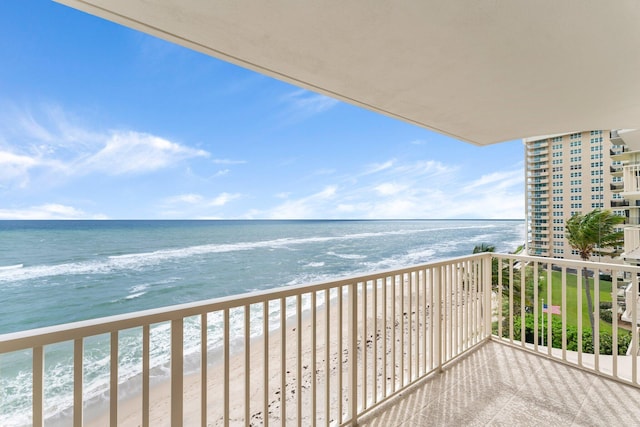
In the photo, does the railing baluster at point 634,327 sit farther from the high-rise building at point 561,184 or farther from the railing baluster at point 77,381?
the high-rise building at point 561,184

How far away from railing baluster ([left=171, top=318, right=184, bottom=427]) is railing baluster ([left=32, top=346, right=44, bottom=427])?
35 centimetres

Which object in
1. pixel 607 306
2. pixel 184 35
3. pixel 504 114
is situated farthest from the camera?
pixel 607 306

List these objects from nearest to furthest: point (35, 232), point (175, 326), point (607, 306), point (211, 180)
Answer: point (175, 326)
point (607, 306)
point (35, 232)
point (211, 180)

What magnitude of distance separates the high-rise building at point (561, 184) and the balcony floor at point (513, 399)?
15.2m

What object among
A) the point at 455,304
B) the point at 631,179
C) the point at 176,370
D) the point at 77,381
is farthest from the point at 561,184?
the point at 77,381

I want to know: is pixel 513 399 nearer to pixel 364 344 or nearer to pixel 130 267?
pixel 364 344

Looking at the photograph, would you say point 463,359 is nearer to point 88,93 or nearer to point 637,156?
point 637,156

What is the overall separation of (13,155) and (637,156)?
94.6 ft

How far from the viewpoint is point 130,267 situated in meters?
14.0

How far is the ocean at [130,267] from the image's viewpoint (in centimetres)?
464

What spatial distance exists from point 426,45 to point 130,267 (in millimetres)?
16162

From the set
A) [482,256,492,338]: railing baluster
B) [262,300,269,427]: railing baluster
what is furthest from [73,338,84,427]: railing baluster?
[482,256,492,338]: railing baluster

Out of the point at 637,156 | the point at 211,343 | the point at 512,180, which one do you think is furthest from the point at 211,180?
the point at 512,180

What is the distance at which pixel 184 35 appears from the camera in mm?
1330
